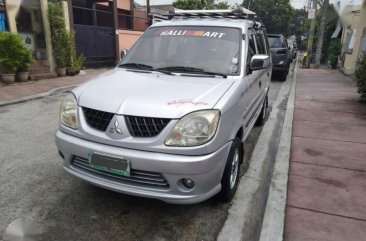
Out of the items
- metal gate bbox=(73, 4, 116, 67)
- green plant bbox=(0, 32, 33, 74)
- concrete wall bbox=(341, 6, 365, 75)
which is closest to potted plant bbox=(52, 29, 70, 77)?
metal gate bbox=(73, 4, 116, 67)

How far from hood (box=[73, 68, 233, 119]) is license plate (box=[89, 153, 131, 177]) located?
40cm

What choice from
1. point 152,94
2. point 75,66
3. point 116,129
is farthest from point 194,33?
point 75,66

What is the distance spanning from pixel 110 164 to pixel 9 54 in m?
9.27

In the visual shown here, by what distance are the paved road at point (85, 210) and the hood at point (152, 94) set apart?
1086mm

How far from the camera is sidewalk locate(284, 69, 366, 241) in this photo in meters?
2.98

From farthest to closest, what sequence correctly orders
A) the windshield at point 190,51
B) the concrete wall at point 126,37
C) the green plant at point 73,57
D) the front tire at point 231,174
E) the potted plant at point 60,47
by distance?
the concrete wall at point 126,37 < the green plant at point 73,57 < the potted plant at point 60,47 < the windshield at point 190,51 < the front tire at point 231,174

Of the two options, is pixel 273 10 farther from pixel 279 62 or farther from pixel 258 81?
pixel 258 81

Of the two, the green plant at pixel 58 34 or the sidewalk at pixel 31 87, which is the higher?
the green plant at pixel 58 34

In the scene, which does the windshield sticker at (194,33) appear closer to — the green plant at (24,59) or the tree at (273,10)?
the green plant at (24,59)

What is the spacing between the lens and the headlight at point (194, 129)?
262cm

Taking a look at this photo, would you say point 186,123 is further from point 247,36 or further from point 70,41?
point 70,41

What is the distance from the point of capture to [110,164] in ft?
8.93

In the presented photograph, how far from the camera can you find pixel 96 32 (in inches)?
612

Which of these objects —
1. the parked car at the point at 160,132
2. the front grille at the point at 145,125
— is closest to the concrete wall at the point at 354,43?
the parked car at the point at 160,132
